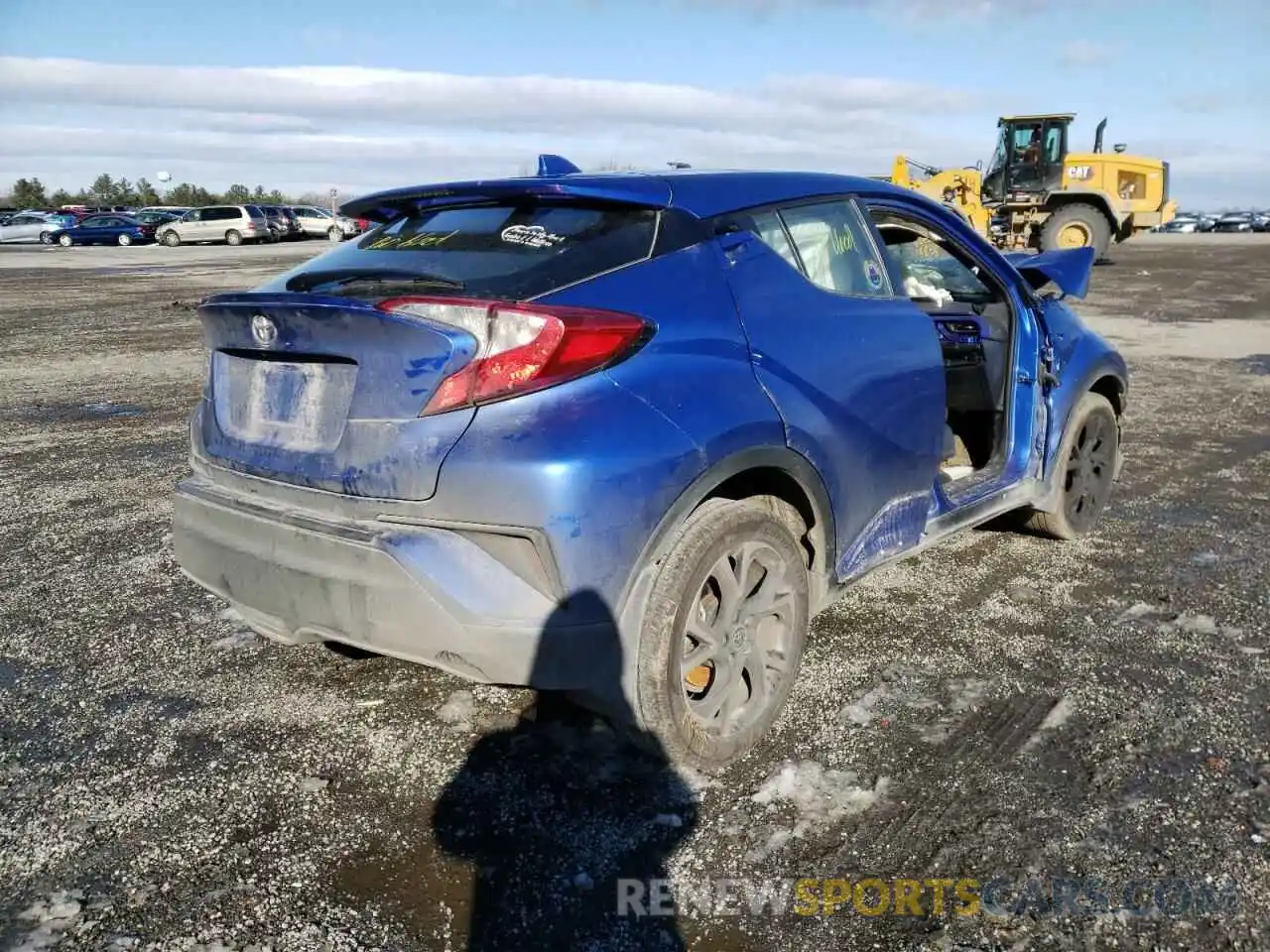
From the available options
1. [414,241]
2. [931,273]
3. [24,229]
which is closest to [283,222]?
[24,229]

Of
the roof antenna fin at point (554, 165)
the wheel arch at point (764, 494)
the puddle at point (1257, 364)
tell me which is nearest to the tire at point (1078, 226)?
the puddle at point (1257, 364)

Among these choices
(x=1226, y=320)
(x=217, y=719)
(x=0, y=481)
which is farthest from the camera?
(x=1226, y=320)

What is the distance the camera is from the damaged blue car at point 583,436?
249 centimetres

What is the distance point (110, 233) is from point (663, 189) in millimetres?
48001

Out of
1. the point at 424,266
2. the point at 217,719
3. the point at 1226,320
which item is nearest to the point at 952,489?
the point at 424,266

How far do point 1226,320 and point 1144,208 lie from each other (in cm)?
1082

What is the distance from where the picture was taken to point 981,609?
4164 millimetres

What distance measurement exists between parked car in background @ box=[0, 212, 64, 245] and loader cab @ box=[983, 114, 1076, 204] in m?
41.6

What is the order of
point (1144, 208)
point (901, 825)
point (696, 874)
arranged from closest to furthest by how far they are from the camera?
point (696, 874) → point (901, 825) → point (1144, 208)

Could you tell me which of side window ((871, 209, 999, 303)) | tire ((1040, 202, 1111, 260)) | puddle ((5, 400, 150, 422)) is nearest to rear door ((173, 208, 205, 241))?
tire ((1040, 202, 1111, 260))

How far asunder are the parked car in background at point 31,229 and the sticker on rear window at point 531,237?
5095 centimetres

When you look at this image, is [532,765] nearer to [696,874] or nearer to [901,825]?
[696,874]

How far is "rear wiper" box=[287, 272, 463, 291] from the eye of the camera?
8.70 feet

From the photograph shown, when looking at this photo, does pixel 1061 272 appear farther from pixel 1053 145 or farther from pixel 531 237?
pixel 1053 145
